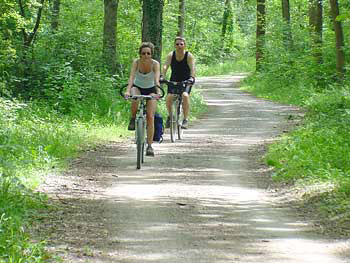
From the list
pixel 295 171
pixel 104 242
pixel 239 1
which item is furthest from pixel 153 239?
pixel 239 1

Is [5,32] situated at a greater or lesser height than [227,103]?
greater

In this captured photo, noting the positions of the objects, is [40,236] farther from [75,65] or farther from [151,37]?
[75,65]

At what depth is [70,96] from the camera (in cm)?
1811

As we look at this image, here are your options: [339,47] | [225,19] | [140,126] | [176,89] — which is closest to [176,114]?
[176,89]

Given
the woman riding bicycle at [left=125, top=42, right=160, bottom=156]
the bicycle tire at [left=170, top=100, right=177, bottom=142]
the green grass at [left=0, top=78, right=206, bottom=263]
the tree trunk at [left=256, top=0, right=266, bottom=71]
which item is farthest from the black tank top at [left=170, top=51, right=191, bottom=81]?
the tree trunk at [left=256, top=0, right=266, bottom=71]

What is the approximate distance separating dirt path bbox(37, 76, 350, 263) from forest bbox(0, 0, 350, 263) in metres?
0.41

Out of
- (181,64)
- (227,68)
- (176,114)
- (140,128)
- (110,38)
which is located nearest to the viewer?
(140,128)

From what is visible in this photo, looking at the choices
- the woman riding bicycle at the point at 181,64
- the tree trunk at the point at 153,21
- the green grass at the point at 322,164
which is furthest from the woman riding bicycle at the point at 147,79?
the tree trunk at the point at 153,21

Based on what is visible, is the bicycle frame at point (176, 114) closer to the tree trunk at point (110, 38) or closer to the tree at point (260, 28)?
the tree trunk at point (110, 38)

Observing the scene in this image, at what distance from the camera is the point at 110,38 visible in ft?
72.2

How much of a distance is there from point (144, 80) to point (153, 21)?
723cm

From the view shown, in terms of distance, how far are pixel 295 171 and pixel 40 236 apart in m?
4.83

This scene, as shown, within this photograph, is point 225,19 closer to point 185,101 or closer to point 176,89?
point 185,101

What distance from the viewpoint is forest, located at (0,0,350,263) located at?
27.6ft
